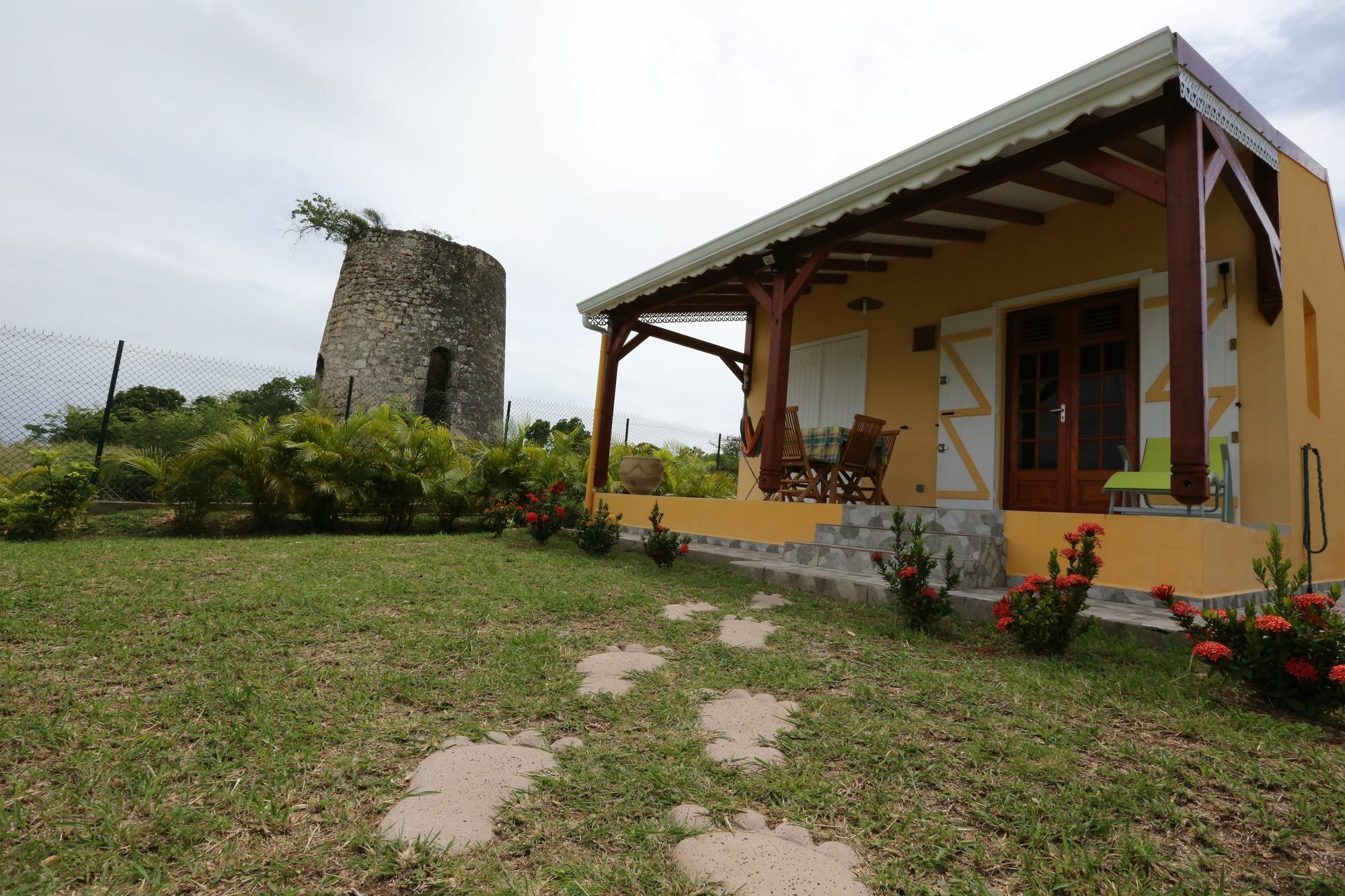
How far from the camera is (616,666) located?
8.61 ft

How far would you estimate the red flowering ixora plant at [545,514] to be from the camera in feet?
19.4

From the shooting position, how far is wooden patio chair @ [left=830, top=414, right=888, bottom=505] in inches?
225

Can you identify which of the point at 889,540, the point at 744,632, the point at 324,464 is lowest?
the point at 744,632

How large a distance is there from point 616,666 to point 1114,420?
5113 mm

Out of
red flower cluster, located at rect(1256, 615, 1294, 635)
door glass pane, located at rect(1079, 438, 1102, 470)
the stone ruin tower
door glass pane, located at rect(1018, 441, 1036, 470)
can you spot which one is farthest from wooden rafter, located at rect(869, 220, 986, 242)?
the stone ruin tower

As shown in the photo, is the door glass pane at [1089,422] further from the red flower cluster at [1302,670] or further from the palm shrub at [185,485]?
the palm shrub at [185,485]

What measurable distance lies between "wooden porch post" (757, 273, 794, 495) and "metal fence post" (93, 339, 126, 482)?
266 inches

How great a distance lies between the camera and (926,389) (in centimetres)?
673

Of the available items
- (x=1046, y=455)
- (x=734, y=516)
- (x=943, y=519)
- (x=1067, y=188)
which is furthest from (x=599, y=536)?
(x=1067, y=188)

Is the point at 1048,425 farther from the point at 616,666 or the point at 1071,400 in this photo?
the point at 616,666

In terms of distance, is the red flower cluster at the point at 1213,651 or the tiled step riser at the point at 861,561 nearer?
the red flower cluster at the point at 1213,651

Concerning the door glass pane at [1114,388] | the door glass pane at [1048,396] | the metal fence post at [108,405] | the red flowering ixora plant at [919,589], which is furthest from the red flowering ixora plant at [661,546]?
the metal fence post at [108,405]

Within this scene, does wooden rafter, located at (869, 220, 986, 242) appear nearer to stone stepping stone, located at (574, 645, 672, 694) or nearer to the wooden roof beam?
the wooden roof beam

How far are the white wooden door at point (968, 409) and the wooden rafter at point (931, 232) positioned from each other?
2.49 feet
